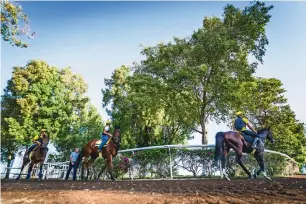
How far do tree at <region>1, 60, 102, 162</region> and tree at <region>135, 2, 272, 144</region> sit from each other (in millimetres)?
16891

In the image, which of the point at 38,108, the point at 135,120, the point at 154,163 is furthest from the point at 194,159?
the point at 38,108

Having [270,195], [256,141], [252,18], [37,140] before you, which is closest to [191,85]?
[252,18]

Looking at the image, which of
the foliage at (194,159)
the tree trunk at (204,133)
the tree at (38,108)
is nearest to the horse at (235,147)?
the foliage at (194,159)

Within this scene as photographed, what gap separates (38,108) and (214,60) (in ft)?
77.5

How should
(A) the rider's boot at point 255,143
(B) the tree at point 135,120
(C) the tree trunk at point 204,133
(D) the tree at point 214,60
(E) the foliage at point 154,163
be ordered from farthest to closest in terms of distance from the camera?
(B) the tree at point 135,120, (C) the tree trunk at point 204,133, (D) the tree at point 214,60, (E) the foliage at point 154,163, (A) the rider's boot at point 255,143

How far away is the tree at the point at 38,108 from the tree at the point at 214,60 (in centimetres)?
1689

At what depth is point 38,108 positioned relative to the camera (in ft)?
113

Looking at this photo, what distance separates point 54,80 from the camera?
3731 cm

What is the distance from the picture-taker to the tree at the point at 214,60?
2267 cm

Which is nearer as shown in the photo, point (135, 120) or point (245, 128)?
point (245, 128)

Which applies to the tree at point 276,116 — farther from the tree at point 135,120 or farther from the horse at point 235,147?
the horse at point 235,147

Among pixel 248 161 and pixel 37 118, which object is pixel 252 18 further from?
pixel 37 118

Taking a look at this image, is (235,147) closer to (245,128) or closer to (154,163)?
(245,128)

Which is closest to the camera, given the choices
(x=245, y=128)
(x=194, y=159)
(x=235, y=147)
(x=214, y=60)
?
(x=235, y=147)
